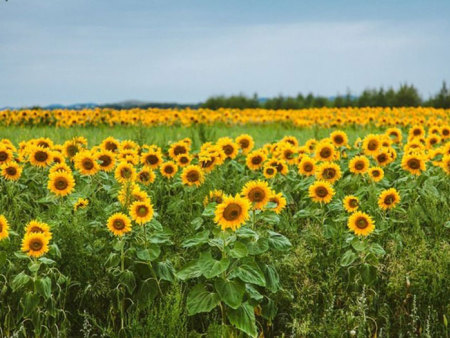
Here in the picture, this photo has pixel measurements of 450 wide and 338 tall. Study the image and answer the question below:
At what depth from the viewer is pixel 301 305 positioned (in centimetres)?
361

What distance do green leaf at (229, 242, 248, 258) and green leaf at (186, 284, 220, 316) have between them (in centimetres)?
27

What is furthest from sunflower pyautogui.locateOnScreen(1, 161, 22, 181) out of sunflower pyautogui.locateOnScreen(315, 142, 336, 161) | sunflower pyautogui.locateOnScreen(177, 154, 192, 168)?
sunflower pyautogui.locateOnScreen(315, 142, 336, 161)

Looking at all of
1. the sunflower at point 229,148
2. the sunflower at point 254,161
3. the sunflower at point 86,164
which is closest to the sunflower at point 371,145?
the sunflower at point 254,161

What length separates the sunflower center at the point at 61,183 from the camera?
415 cm

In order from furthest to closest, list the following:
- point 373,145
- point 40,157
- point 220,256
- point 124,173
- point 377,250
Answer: point 373,145 < point 40,157 < point 124,173 < point 220,256 < point 377,250

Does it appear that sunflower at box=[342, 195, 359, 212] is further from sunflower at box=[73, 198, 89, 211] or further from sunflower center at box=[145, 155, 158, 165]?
sunflower at box=[73, 198, 89, 211]

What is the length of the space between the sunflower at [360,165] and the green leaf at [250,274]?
1947mm

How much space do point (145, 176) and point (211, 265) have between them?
1.70 metres

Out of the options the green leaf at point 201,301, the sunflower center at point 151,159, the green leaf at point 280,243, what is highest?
the sunflower center at point 151,159

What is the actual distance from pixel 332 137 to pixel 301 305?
98.4 inches

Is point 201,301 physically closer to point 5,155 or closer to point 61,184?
point 61,184

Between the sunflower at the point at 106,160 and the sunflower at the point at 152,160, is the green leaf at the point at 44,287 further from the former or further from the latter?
the sunflower at the point at 152,160

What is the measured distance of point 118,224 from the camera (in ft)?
11.1

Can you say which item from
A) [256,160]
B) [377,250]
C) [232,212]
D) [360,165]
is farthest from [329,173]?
[232,212]
